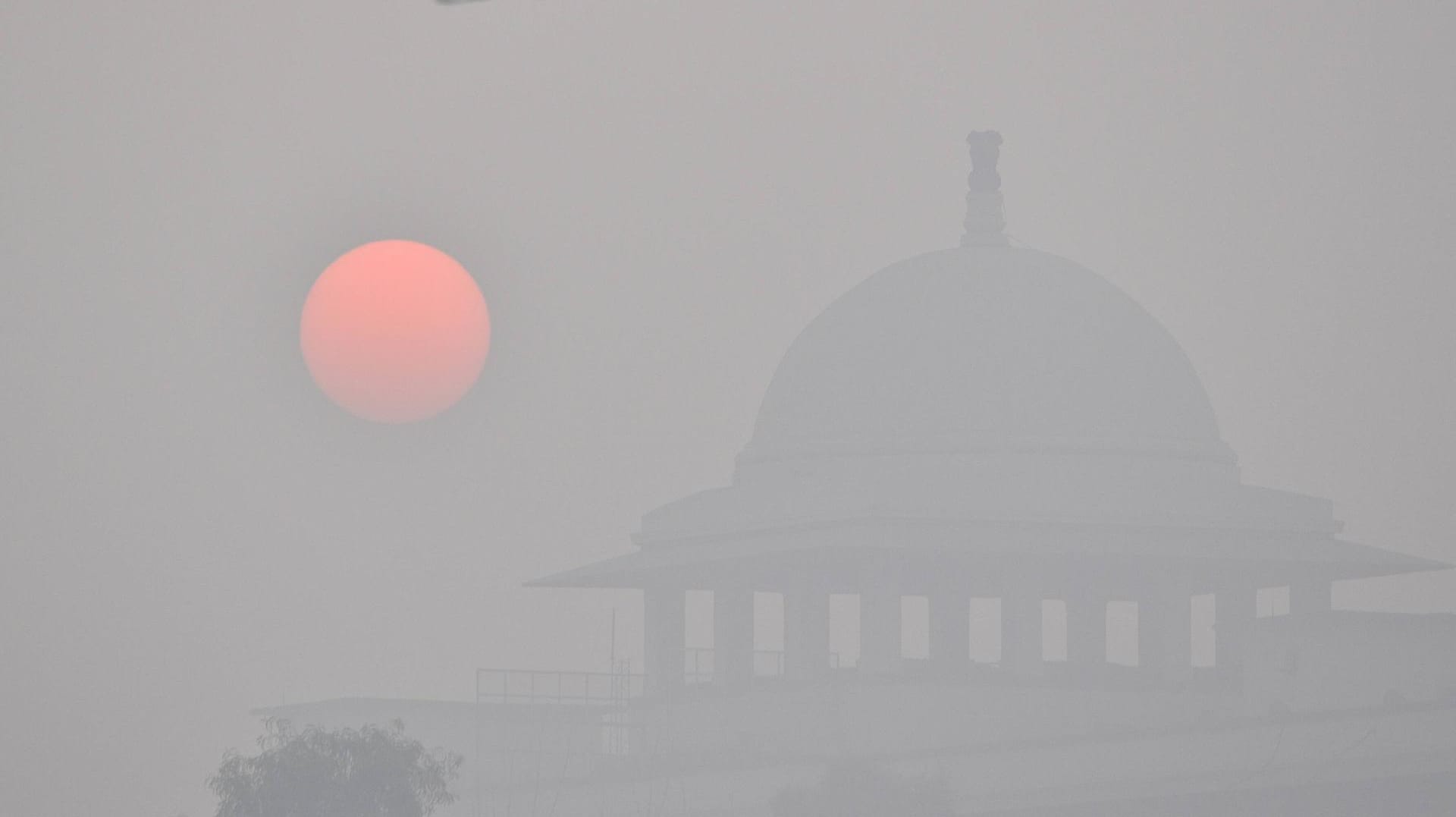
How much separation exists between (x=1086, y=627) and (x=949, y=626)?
2.92m

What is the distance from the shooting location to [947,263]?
80.3 meters

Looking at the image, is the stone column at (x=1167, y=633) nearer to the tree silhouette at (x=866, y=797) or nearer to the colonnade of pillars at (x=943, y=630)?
the colonnade of pillars at (x=943, y=630)

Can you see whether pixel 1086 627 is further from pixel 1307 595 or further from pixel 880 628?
pixel 880 628

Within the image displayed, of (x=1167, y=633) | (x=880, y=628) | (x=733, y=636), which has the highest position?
(x=880, y=628)

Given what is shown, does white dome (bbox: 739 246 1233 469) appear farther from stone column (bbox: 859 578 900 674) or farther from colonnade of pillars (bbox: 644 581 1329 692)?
stone column (bbox: 859 578 900 674)

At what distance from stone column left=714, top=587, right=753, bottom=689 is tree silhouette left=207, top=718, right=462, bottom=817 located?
17.3 m

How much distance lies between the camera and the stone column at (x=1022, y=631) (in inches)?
2938

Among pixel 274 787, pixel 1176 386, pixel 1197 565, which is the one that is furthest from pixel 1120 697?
pixel 274 787

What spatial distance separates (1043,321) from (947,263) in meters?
2.87

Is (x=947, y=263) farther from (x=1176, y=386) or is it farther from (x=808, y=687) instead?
(x=808, y=687)

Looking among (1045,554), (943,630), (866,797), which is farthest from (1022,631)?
(866,797)

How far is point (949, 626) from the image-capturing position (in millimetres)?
79250

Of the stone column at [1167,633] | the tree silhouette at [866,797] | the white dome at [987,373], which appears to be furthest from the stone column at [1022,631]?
the tree silhouette at [866,797]

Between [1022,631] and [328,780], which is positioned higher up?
[1022,631]
